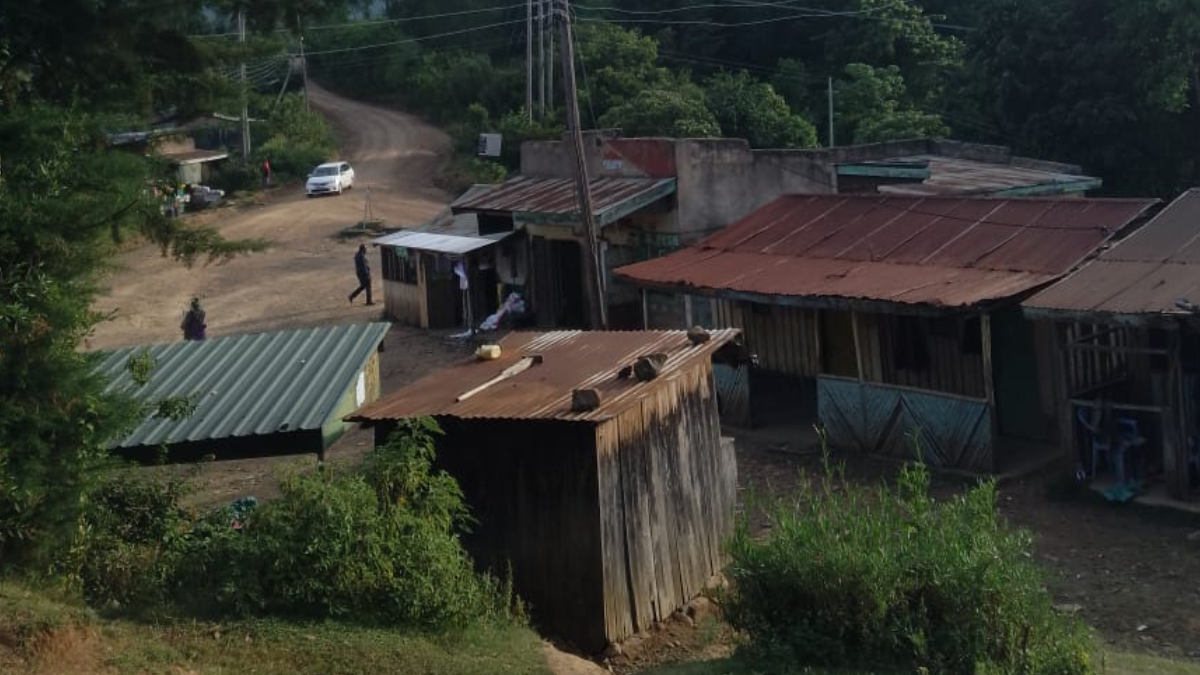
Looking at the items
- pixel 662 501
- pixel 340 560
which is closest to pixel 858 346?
pixel 662 501

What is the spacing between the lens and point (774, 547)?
883 centimetres

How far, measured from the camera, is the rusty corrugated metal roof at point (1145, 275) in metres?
13.6

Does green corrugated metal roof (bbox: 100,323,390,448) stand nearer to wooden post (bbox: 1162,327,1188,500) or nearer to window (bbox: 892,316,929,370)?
window (bbox: 892,316,929,370)

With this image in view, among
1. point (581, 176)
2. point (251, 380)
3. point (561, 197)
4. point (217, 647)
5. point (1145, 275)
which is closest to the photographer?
point (217, 647)

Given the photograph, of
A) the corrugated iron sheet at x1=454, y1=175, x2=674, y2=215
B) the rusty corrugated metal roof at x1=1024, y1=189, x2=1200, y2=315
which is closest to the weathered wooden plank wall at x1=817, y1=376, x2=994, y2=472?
the rusty corrugated metal roof at x1=1024, y1=189, x2=1200, y2=315

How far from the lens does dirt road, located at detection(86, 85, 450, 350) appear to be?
29.6 meters

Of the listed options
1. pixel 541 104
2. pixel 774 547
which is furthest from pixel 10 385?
pixel 541 104

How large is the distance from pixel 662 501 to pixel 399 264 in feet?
59.7

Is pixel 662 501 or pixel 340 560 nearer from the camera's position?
pixel 340 560

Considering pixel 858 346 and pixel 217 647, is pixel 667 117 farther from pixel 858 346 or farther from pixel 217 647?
pixel 217 647

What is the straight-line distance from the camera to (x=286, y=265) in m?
35.1

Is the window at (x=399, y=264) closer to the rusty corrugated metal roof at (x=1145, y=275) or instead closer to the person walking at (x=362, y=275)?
the person walking at (x=362, y=275)

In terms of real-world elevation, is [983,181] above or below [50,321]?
below

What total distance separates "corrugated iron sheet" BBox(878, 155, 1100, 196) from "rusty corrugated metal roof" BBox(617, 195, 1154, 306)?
1.29 m
